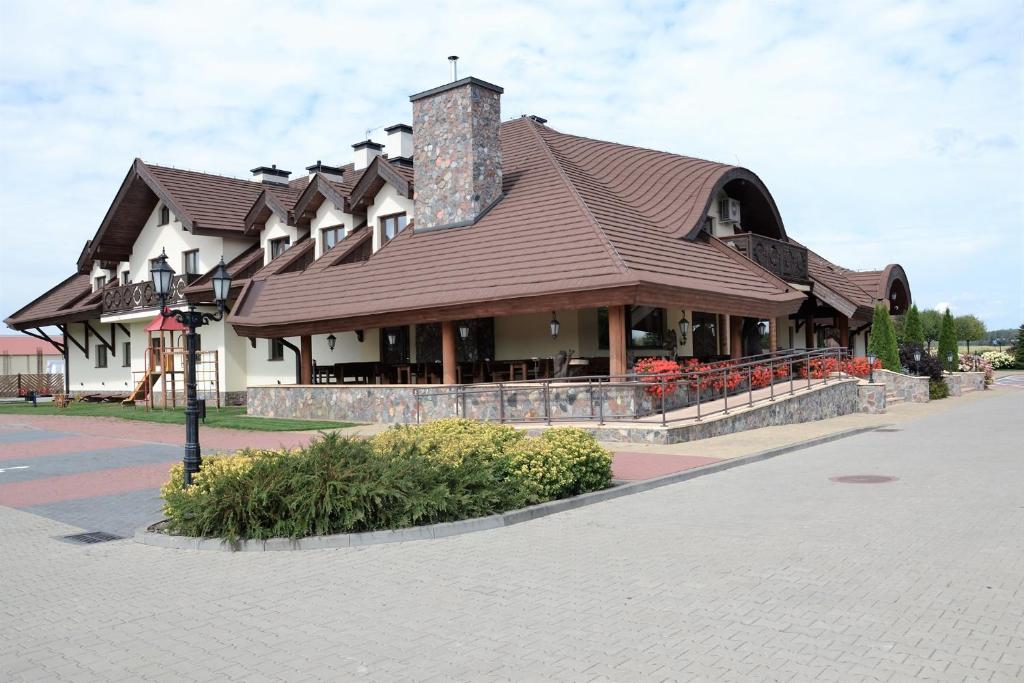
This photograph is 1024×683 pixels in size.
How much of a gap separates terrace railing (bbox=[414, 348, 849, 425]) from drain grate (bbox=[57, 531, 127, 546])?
1019 cm

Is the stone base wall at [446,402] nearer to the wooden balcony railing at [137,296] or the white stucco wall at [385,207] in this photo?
the white stucco wall at [385,207]

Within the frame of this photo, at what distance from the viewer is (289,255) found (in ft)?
98.7

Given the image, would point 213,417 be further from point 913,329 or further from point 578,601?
point 913,329

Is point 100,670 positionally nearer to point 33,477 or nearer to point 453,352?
point 33,477

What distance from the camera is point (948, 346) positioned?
39094 mm

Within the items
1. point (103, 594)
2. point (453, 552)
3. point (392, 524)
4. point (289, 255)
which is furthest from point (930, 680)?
point (289, 255)

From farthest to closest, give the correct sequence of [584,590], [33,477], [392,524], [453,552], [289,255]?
[289,255]
[33,477]
[392,524]
[453,552]
[584,590]

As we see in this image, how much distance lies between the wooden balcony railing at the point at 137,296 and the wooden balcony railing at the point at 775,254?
66.1ft

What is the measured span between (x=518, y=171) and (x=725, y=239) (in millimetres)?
6630

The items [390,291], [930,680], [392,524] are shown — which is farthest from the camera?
[390,291]

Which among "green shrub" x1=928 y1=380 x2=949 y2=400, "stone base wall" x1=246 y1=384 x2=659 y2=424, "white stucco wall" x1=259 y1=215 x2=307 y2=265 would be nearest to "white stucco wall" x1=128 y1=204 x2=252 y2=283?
"white stucco wall" x1=259 y1=215 x2=307 y2=265

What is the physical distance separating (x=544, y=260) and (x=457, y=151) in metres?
5.32

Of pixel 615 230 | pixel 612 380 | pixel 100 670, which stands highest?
pixel 615 230

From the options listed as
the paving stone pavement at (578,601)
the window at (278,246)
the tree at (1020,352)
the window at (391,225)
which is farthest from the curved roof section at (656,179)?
the tree at (1020,352)
